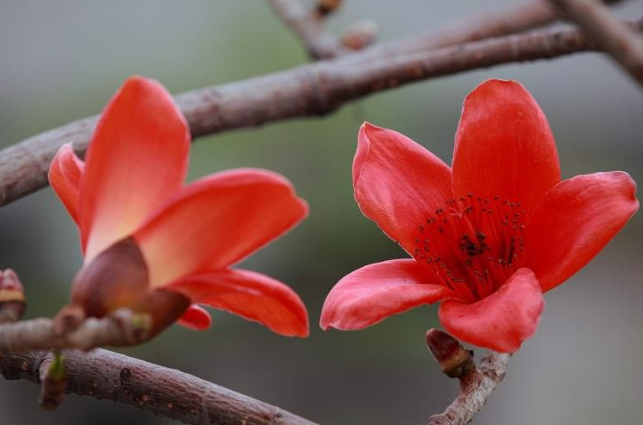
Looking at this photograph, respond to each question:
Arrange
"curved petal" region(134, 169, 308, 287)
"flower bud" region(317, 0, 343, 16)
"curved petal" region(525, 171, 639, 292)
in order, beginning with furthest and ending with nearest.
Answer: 1. "flower bud" region(317, 0, 343, 16)
2. "curved petal" region(525, 171, 639, 292)
3. "curved petal" region(134, 169, 308, 287)

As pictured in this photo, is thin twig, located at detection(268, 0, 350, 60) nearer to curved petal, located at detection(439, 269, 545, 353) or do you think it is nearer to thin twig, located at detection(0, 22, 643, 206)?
thin twig, located at detection(0, 22, 643, 206)

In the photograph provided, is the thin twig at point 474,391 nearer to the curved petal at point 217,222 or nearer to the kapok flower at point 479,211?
the kapok flower at point 479,211

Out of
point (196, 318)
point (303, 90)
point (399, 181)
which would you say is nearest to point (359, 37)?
point (303, 90)

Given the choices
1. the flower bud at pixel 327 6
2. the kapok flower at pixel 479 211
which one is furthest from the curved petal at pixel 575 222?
the flower bud at pixel 327 6

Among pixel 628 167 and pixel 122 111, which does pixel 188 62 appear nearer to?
pixel 628 167

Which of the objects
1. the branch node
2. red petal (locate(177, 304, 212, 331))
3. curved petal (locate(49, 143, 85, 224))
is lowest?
the branch node

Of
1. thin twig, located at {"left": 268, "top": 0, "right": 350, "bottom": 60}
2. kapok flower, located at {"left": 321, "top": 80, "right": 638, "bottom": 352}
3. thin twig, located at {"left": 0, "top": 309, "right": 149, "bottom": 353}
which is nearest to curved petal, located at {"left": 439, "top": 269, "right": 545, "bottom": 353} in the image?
kapok flower, located at {"left": 321, "top": 80, "right": 638, "bottom": 352}

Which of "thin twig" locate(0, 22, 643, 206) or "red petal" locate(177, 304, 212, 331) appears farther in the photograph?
"thin twig" locate(0, 22, 643, 206)
